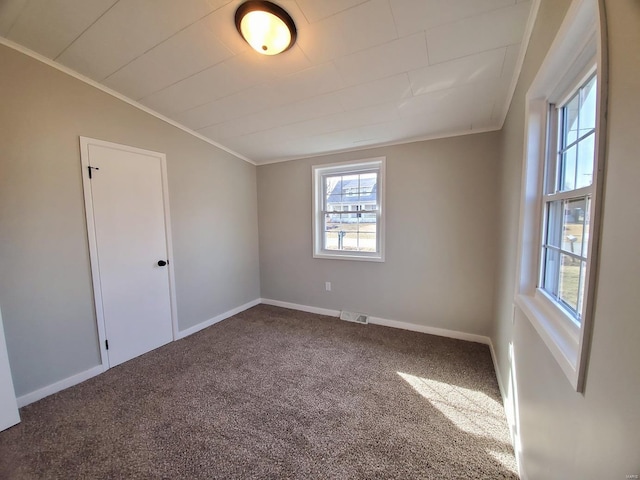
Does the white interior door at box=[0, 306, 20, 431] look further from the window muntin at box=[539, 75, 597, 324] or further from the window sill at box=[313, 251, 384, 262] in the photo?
the window muntin at box=[539, 75, 597, 324]

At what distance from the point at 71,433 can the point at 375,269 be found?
294 centimetres

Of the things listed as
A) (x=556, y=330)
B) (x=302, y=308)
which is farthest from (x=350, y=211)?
(x=556, y=330)

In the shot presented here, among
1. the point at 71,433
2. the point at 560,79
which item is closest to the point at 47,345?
the point at 71,433

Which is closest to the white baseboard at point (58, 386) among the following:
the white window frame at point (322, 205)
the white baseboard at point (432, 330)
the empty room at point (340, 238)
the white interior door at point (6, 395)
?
the empty room at point (340, 238)

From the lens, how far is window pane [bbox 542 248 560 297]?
1.27 metres

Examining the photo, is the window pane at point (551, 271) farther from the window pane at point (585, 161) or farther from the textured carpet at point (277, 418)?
the textured carpet at point (277, 418)

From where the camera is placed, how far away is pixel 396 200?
2.96 m

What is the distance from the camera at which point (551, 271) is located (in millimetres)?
1327

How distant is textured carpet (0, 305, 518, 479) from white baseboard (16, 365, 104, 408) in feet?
0.23

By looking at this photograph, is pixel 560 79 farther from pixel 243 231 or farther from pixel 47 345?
pixel 47 345

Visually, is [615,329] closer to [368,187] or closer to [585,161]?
[585,161]

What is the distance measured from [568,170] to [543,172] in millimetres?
165

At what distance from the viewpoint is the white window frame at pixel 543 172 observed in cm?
68

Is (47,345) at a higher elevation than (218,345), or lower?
higher
